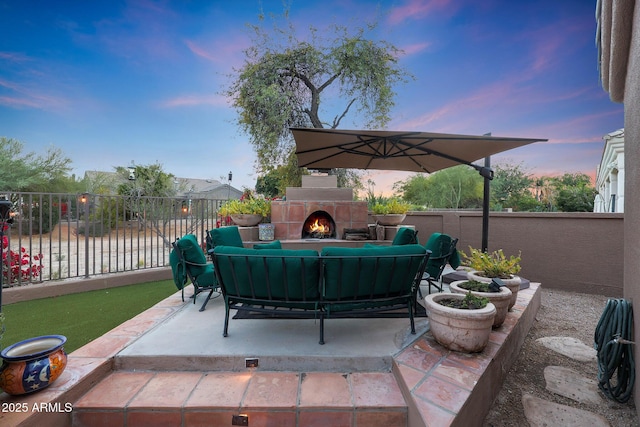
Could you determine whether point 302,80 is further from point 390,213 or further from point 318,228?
point 390,213

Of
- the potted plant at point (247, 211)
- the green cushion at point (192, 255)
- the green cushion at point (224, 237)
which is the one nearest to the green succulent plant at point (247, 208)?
the potted plant at point (247, 211)

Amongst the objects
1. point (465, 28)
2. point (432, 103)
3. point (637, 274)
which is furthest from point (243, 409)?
point (432, 103)

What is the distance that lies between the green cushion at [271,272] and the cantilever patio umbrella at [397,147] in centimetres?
148

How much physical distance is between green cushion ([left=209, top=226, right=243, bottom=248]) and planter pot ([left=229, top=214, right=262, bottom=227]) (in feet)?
5.93

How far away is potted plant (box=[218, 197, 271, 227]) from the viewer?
19.4 feet

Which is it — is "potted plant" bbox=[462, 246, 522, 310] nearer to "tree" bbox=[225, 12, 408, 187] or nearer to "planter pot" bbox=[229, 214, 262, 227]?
"planter pot" bbox=[229, 214, 262, 227]

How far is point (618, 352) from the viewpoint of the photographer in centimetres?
197

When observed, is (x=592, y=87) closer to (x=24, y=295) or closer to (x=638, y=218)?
(x=638, y=218)

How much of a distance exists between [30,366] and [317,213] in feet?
17.2

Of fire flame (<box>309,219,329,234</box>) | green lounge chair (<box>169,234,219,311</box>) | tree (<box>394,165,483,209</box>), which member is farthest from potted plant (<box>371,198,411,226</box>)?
tree (<box>394,165,483,209</box>)

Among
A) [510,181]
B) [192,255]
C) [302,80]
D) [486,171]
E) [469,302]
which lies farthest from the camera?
[510,181]

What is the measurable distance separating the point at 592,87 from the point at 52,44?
2441 cm

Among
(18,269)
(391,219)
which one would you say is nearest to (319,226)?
(391,219)

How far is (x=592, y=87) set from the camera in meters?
12.9
